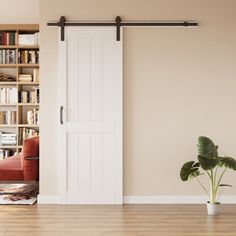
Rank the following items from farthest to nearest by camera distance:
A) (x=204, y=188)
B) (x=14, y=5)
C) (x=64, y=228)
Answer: (x=14, y=5) → (x=204, y=188) → (x=64, y=228)

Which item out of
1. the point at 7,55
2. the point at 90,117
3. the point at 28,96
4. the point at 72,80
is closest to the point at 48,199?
the point at 90,117

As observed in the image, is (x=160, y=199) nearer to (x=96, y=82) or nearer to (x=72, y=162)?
(x=72, y=162)

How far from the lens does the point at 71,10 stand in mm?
5637

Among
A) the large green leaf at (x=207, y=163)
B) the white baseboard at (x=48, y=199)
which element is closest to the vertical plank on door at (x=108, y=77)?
the white baseboard at (x=48, y=199)

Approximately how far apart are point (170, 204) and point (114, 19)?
7.30ft

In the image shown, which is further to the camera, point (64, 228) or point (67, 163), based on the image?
point (67, 163)

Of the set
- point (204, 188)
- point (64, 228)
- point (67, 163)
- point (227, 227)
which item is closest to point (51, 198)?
point (67, 163)

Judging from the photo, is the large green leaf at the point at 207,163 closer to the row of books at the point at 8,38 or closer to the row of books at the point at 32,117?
the row of books at the point at 32,117

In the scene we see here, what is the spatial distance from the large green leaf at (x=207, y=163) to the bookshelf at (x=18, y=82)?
13.3 feet

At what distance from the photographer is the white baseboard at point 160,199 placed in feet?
18.5

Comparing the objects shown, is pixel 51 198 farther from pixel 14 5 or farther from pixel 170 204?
pixel 14 5

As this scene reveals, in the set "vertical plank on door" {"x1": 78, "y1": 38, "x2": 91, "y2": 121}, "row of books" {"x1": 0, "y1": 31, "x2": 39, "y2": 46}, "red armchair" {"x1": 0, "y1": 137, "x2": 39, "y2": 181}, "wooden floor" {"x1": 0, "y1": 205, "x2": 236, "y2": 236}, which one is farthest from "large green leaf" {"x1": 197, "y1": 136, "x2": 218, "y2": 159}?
"row of books" {"x1": 0, "y1": 31, "x2": 39, "y2": 46}

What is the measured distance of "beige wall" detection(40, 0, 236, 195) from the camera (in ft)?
18.5

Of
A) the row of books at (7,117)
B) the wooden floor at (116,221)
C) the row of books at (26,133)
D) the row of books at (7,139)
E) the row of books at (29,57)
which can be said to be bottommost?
the wooden floor at (116,221)
